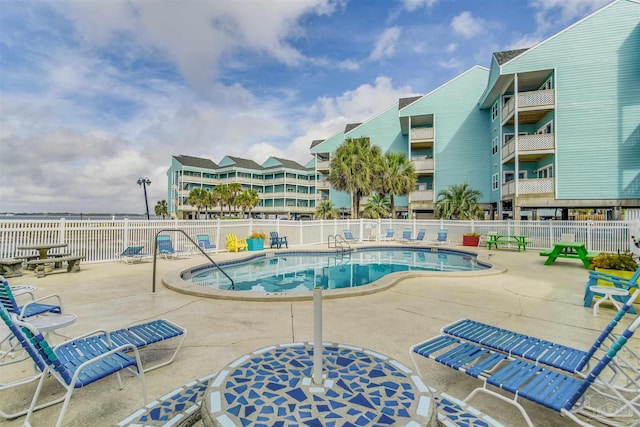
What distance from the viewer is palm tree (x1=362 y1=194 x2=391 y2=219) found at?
2502 cm

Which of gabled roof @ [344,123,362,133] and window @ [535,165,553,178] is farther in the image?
gabled roof @ [344,123,362,133]

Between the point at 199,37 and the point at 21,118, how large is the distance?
11.3 m

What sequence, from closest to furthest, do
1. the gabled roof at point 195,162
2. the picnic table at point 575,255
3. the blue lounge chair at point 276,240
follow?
the picnic table at point 575,255 < the blue lounge chair at point 276,240 < the gabled roof at point 195,162

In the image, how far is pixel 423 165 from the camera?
27172 mm

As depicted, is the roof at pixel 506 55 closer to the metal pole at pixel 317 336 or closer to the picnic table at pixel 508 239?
the picnic table at pixel 508 239

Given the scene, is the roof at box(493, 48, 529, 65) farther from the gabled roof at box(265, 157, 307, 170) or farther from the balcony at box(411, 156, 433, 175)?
the gabled roof at box(265, 157, 307, 170)

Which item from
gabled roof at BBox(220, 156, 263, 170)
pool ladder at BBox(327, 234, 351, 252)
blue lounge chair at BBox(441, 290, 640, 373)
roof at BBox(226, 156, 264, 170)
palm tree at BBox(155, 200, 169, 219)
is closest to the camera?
blue lounge chair at BBox(441, 290, 640, 373)

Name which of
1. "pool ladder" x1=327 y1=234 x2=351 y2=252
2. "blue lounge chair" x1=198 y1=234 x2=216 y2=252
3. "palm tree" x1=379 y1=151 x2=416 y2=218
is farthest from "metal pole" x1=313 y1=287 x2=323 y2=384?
"palm tree" x1=379 y1=151 x2=416 y2=218

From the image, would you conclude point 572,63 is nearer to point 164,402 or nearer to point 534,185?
point 534,185

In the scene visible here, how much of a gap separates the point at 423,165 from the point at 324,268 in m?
18.7

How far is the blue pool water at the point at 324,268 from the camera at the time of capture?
956 centimetres

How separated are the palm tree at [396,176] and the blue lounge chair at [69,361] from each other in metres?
22.9

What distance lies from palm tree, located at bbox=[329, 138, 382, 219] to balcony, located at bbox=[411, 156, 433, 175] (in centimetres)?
469

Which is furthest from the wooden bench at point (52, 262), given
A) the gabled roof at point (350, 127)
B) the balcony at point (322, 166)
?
the gabled roof at point (350, 127)
